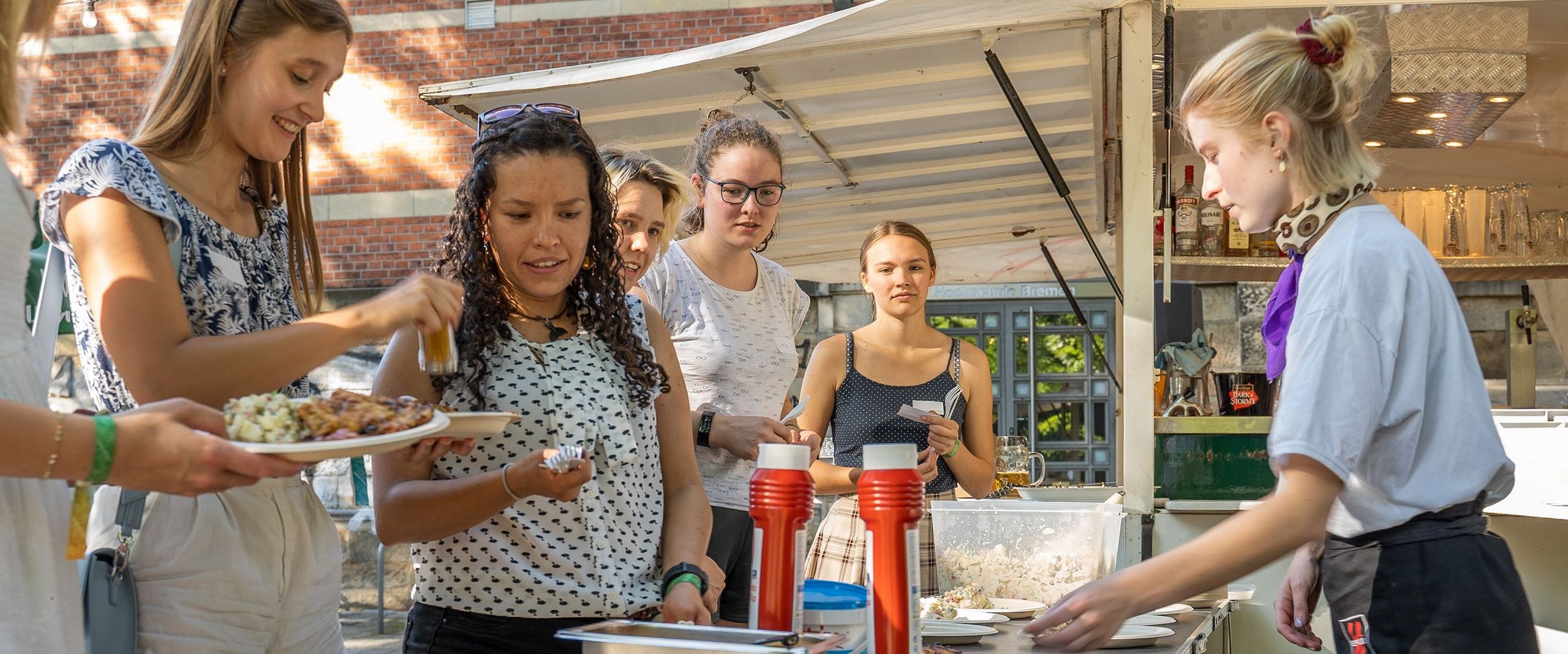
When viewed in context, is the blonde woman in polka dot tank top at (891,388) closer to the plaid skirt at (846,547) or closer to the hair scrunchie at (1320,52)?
the plaid skirt at (846,547)

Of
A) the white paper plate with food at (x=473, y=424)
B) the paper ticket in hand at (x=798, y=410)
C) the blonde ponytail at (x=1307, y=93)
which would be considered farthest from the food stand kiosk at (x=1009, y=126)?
the white paper plate with food at (x=473, y=424)

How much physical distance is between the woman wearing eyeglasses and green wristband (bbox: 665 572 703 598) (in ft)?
1.35

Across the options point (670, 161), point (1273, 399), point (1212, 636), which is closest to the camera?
point (1212, 636)

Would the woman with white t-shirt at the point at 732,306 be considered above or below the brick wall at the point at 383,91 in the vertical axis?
below

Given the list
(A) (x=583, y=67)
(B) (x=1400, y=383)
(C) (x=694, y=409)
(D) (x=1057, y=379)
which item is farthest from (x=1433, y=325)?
(D) (x=1057, y=379)

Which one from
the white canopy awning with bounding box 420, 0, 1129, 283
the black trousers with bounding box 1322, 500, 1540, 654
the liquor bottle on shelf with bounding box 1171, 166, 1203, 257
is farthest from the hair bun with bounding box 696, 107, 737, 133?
the liquor bottle on shelf with bounding box 1171, 166, 1203, 257

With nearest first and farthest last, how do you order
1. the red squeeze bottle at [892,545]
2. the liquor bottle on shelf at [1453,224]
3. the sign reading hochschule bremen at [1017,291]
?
the red squeeze bottle at [892,545] < the liquor bottle on shelf at [1453,224] < the sign reading hochschule bremen at [1017,291]

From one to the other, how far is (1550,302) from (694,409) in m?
6.91

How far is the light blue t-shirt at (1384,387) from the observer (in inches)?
62.5

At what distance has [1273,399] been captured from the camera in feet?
14.3

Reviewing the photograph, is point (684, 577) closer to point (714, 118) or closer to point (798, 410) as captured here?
point (798, 410)

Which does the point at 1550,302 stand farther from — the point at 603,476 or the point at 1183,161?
the point at 603,476

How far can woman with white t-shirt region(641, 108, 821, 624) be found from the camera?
9.59ft

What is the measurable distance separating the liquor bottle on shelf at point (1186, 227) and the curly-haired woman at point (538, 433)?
341 cm
